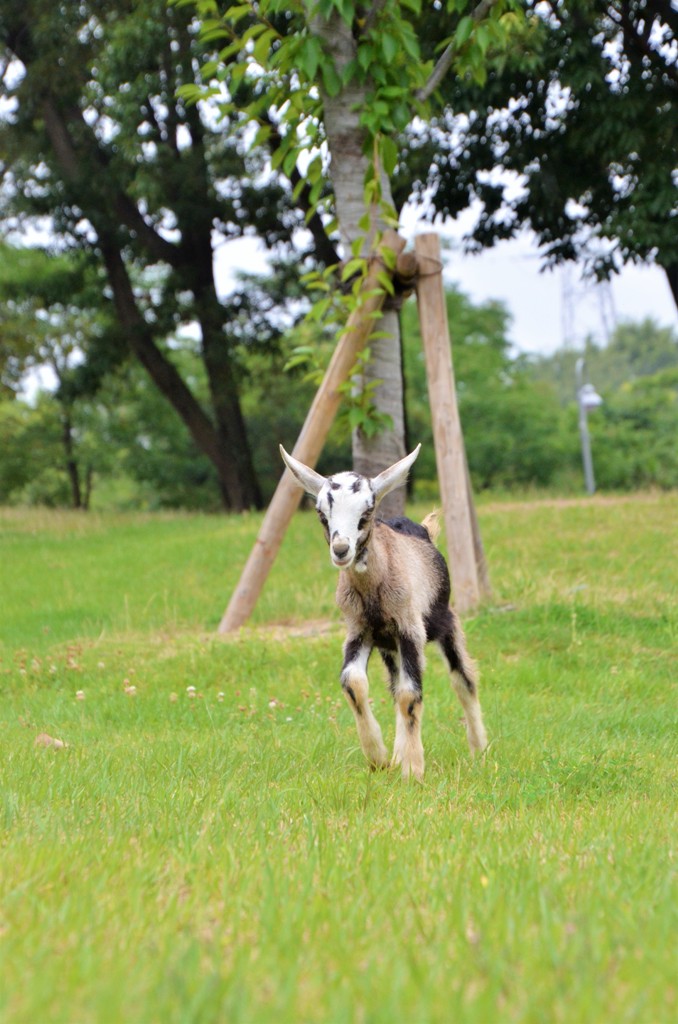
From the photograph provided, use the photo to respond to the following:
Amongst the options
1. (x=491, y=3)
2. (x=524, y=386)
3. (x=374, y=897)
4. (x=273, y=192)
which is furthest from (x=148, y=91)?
(x=524, y=386)

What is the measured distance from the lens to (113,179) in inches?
862

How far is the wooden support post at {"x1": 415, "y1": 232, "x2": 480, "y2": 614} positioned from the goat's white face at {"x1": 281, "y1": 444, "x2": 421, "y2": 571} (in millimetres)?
4293

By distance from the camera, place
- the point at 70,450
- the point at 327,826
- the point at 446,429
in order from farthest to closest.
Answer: the point at 70,450
the point at 446,429
the point at 327,826

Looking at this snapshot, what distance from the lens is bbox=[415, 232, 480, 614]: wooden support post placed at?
9.73 metres

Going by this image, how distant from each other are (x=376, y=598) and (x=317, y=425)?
4.43 metres

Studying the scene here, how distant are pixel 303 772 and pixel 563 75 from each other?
1466 cm

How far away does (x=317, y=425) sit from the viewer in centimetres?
980

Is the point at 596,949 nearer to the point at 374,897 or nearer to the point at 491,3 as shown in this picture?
the point at 374,897

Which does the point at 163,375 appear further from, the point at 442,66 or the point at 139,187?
the point at 442,66

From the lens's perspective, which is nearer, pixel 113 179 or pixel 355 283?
pixel 355 283

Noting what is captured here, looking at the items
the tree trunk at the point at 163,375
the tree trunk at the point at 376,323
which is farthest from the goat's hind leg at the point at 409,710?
the tree trunk at the point at 163,375

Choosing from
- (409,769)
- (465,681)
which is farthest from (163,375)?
(409,769)

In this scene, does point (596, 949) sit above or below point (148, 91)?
below

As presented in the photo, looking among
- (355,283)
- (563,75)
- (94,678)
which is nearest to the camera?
(94,678)
